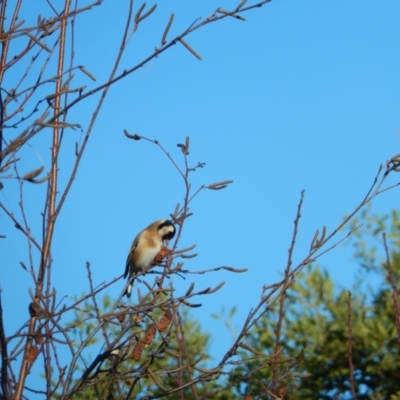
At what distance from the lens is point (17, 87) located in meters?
2.20

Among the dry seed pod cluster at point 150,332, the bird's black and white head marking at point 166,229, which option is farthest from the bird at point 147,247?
the dry seed pod cluster at point 150,332

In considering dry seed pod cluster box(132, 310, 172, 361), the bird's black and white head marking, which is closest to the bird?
the bird's black and white head marking

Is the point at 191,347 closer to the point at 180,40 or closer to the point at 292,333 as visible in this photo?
the point at 292,333

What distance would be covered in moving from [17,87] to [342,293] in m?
5.53

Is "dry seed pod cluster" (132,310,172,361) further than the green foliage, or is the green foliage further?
the green foliage

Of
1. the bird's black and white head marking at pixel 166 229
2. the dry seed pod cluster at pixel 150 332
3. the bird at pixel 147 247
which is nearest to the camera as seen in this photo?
the dry seed pod cluster at pixel 150 332

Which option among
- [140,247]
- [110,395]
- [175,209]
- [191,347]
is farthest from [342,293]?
[110,395]

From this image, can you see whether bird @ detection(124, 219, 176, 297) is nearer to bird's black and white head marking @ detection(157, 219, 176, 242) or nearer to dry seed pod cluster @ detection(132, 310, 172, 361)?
bird's black and white head marking @ detection(157, 219, 176, 242)

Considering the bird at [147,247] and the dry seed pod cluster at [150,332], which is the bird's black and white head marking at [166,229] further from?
the dry seed pod cluster at [150,332]

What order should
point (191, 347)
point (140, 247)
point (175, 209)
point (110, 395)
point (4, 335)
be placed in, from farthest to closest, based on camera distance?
1. point (191, 347)
2. point (140, 247)
3. point (175, 209)
4. point (110, 395)
5. point (4, 335)

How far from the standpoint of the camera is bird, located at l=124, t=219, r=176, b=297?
4578mm

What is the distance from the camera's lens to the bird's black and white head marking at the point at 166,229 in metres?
4.42

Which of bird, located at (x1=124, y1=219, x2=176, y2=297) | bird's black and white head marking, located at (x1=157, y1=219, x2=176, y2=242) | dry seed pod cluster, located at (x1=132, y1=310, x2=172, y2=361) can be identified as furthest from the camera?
bird, located at (x1=124, y1=219, x2=176, y2=297)

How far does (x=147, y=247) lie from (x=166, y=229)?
15cm
